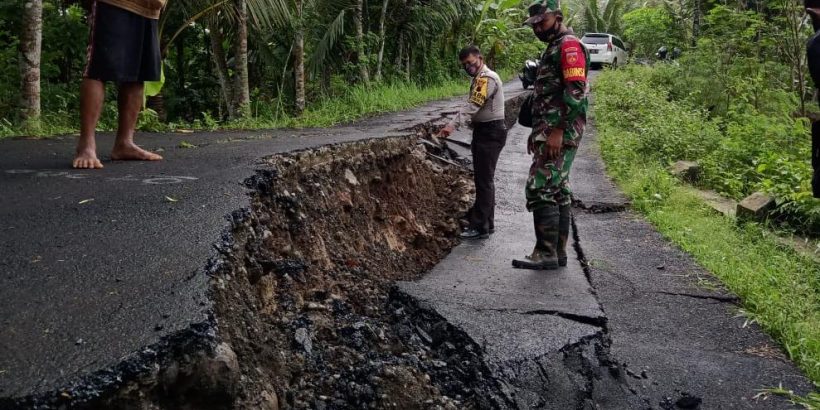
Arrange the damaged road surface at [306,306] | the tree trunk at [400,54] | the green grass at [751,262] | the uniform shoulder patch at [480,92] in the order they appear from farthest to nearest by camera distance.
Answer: the tree trunk at [400,54]
the uniform shoulder patch at [480,92]
the green grass at [751,262]
the damaged road surface at [306,306]

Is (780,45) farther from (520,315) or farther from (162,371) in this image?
(162,371)

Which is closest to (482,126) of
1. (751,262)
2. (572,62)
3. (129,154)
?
(572,62)

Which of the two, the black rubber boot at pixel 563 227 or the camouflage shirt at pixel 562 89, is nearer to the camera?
the camouflage shirt at pixel 562 89

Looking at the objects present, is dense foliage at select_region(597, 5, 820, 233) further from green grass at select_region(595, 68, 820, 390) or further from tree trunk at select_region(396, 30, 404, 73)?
tree trunk at select_region(396, 30, 404, 73)

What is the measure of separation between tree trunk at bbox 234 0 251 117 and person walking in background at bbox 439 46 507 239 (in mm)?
3784

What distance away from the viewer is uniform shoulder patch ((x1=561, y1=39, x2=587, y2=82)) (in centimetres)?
428

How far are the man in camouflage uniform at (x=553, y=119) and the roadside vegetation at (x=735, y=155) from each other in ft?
4.05

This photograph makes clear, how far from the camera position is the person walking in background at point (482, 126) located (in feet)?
19.2

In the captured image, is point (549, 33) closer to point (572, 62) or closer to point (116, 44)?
point (572, 62)

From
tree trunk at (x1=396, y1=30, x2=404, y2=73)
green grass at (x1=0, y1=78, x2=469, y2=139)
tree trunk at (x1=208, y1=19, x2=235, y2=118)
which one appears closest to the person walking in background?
green grass at (x1=0, y1=78, x2=469, y2=139)

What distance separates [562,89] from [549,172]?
55cm

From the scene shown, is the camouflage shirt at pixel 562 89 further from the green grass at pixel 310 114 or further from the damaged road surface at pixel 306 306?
the green grass at pixel 310 114

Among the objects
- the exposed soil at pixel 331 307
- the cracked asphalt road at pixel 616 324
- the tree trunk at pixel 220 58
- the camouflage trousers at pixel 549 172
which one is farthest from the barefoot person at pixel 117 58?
the tree trunk at pixel 220 58

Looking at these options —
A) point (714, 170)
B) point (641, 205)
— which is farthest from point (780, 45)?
point (641, 205)
